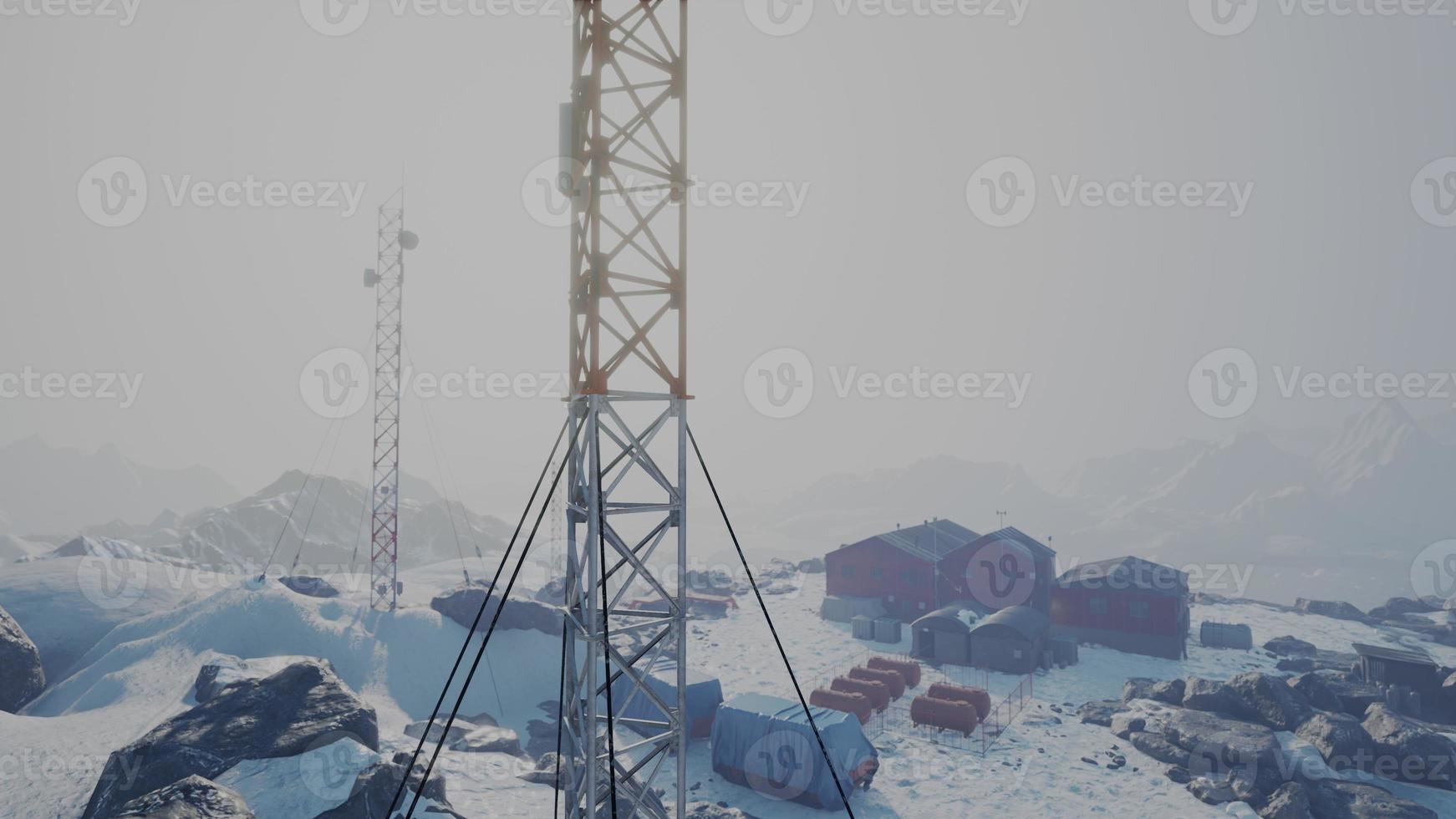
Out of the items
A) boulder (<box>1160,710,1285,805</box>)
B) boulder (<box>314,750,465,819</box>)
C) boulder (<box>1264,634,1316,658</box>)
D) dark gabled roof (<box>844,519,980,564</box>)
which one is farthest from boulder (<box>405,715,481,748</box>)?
boulder (<box>1264,634,1316,658</box>)

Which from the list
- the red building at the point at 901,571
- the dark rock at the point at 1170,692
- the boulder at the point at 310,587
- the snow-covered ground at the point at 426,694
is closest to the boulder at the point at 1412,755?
the snow-covered ground at the point at 426,694

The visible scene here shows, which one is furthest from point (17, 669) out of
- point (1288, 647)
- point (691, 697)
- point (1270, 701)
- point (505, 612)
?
point (1288, 647)

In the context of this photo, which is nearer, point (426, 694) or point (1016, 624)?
point (426, 694)

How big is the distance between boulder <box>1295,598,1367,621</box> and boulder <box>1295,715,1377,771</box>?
30685mm

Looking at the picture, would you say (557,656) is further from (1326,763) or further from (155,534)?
(155,534)

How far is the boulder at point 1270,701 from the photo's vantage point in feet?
92.7

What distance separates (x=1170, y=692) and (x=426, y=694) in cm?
3309

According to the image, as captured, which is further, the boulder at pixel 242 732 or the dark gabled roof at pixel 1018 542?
the dark gabled roof at pixel 1018 542

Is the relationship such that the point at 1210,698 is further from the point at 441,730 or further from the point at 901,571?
the point at 441,730

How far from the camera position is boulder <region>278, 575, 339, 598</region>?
118 ft

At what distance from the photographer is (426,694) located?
29.3 meters

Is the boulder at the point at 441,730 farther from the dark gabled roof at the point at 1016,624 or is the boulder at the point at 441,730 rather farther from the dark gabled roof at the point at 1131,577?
the dark gabled roof at the point at 1131,577

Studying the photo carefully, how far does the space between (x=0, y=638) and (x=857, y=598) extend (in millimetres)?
43225

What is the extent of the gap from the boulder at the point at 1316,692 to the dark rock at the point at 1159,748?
9535 millimetres
